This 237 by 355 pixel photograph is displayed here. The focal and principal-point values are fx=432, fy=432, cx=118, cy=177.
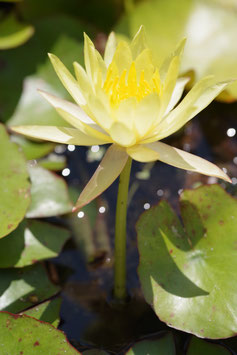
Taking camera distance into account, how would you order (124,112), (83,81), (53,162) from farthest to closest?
(53,162), (83,81), (124,112)

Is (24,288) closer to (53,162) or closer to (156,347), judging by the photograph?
(156,347)

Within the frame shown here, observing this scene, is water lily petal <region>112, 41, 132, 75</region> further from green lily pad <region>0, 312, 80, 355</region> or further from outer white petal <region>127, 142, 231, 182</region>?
green lily pad <region>0, 312, 80, 355</region>

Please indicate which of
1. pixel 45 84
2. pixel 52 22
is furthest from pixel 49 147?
pixel 52 22

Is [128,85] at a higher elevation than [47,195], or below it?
higher

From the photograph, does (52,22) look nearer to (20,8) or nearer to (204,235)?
(20,8)

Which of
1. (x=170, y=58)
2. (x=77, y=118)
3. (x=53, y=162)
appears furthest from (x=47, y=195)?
(x=170, y=58)

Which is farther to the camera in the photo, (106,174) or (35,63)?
(35,63)

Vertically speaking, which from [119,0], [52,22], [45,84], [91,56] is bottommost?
[45,84]
